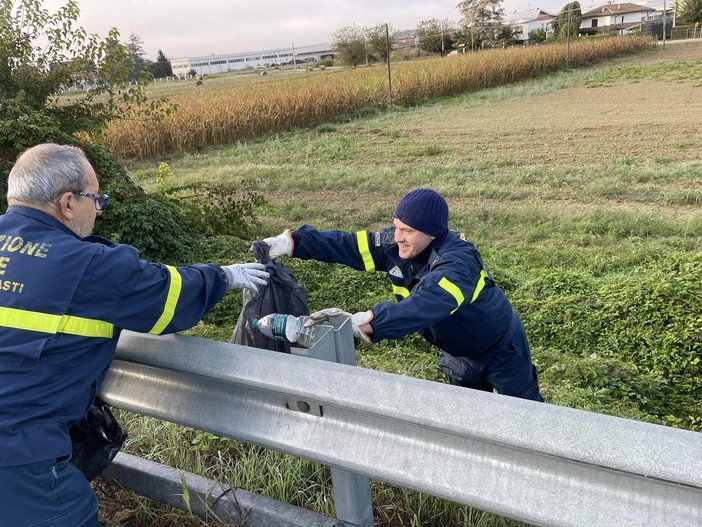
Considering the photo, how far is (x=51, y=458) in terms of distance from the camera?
81.4 inches

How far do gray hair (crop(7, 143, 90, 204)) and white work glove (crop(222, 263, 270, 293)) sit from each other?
2.18 feet

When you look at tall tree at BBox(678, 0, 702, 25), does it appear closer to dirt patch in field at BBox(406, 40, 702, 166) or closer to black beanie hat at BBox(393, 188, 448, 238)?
dirt patch in field at BBox(406, 40, 702, 166)

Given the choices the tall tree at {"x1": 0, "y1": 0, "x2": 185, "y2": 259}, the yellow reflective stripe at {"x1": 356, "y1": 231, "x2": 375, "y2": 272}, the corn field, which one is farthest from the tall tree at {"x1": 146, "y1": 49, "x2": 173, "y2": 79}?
the yellow reflective stripe at {"x1": 356, "y1": 231, "x2": 375, "y2": 272}

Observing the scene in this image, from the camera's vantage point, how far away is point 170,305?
2223 mm

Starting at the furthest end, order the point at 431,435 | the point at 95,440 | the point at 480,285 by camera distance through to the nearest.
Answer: the point at 480,285 → the point at 95,440 → the point at 431,435

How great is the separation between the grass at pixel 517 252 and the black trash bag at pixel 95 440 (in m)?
0.31

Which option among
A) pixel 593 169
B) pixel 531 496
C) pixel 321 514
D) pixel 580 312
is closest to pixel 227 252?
pixel 580 312

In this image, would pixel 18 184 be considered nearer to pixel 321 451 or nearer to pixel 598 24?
pixel 321 451

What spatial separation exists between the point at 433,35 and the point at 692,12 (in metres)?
34.4

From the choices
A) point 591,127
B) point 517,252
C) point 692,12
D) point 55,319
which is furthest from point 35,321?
point 692,12

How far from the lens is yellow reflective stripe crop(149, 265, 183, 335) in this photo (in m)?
2.21

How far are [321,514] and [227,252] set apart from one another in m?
5.67

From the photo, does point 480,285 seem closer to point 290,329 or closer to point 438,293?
point 438,293

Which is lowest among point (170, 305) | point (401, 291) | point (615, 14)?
point (401, 291)
